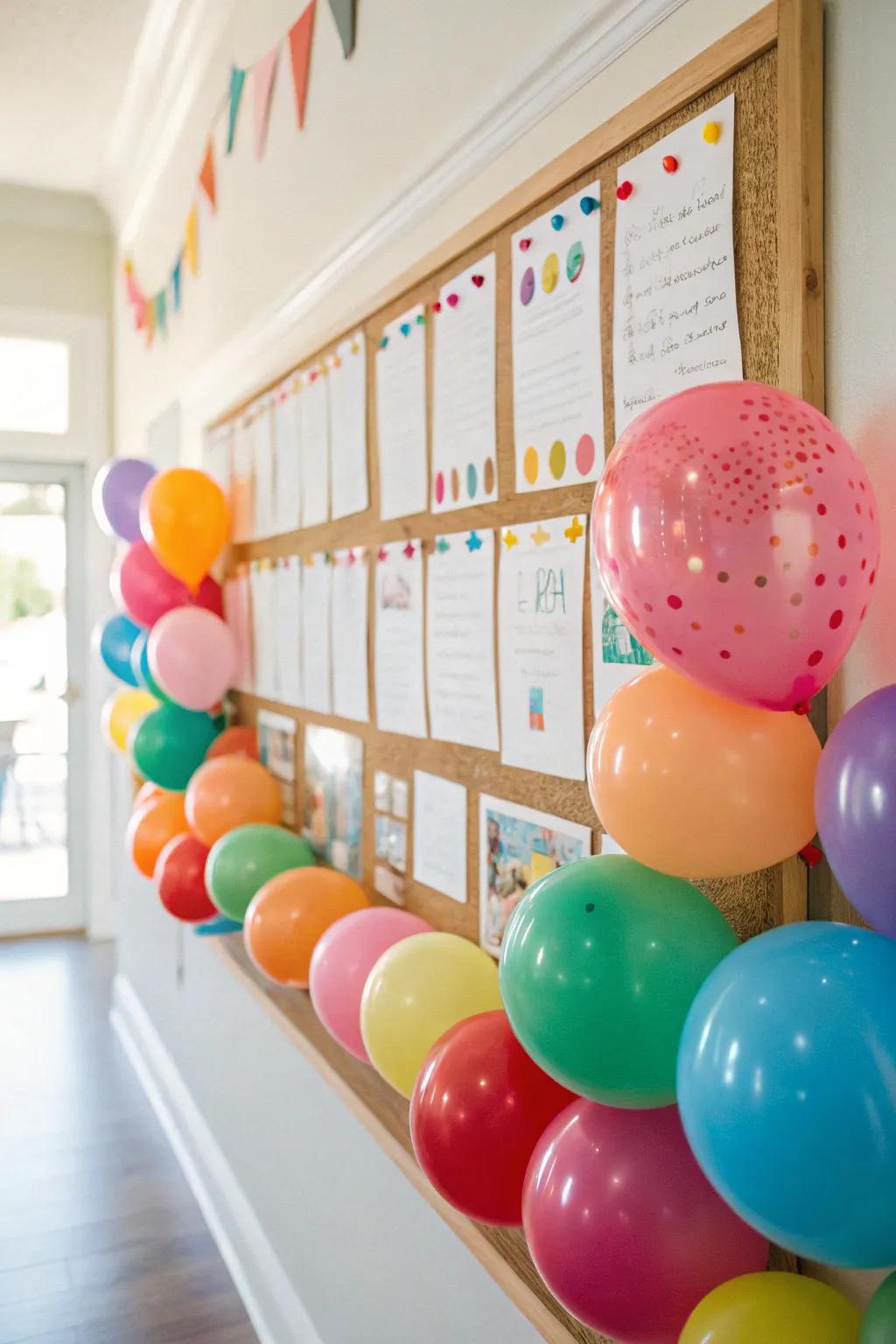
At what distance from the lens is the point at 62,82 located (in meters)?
3.43

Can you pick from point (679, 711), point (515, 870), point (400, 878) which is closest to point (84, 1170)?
point (400, 878)

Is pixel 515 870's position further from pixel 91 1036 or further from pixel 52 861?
pixel 52 861

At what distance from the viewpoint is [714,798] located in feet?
2.77

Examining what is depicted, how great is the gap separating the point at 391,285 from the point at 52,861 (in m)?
3.97

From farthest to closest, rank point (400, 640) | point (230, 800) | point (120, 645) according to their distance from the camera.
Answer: point (120, 645), point (230, 800), point (400, 640)

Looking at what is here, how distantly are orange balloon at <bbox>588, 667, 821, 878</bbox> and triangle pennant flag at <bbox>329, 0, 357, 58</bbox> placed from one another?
1.48 meters

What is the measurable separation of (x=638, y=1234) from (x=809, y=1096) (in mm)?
300

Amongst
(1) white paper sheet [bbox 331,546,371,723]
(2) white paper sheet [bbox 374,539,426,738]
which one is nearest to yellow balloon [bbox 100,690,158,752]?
(1) white paper sheet [bbox 331,546,371,723]

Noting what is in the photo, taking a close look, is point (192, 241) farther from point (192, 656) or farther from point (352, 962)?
point (352, 962)

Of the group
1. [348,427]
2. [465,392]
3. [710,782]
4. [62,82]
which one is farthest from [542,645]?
[62,82]

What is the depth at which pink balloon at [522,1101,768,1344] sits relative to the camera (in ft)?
2.98

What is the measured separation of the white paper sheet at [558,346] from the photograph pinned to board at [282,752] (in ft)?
3.69

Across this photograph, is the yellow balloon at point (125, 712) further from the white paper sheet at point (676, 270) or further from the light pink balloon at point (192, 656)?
the white paper sheet at point (676, 270)

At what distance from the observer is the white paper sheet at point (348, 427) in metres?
1.90
